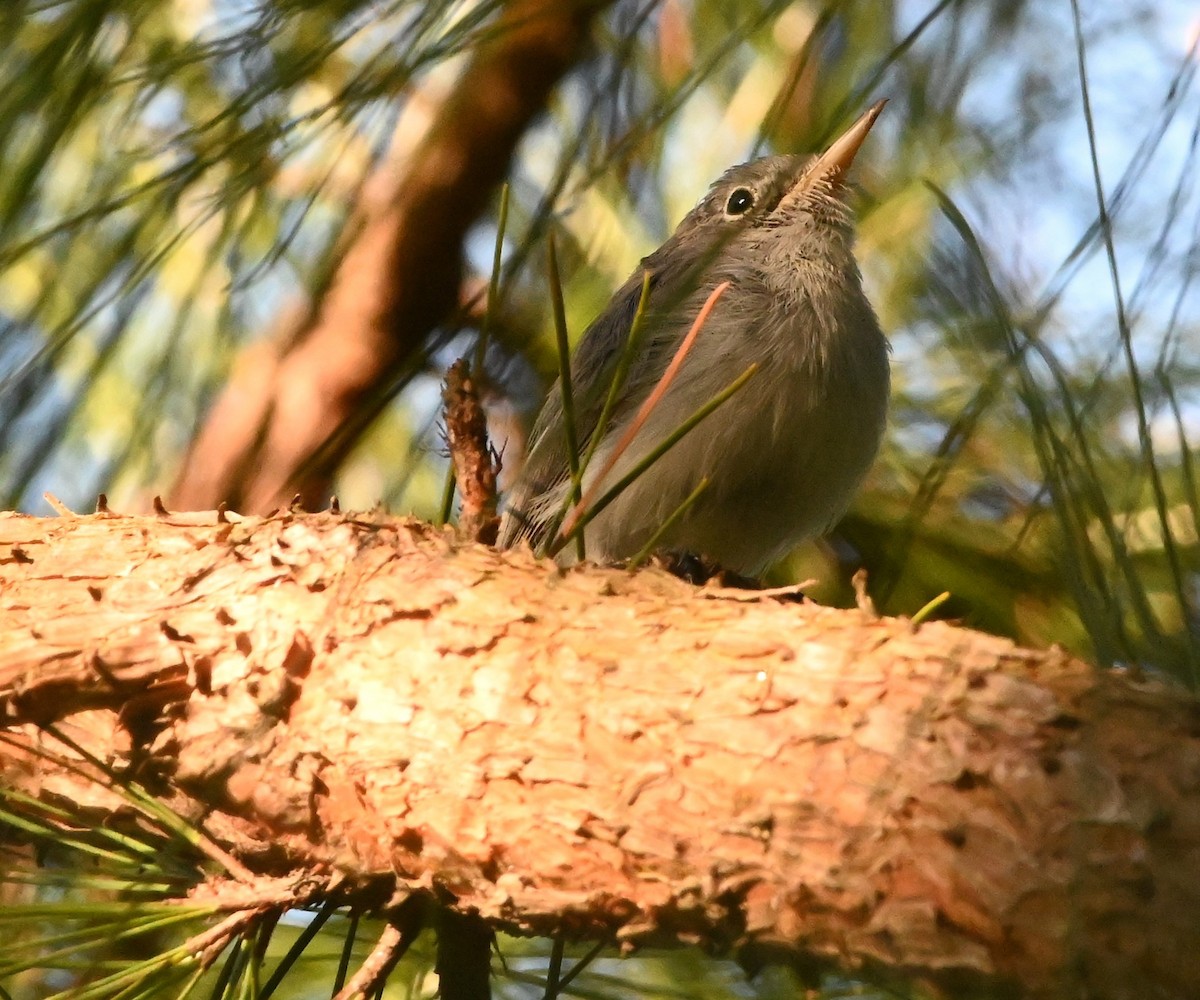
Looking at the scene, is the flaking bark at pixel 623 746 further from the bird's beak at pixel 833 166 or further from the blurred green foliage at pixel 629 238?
the bird's beak at pixel 833 166

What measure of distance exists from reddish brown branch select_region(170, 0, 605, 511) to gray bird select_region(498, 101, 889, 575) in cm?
46

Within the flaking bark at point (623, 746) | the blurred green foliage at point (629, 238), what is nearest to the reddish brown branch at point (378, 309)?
the blurred green foliage at point (629, 238)

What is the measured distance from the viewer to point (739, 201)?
353cm

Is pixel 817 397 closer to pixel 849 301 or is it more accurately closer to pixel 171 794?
pixel 849 301

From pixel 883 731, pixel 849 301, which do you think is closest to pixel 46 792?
pixel 883 731

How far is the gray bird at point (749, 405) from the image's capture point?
111 inches

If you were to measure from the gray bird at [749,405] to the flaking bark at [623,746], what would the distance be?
0.86m

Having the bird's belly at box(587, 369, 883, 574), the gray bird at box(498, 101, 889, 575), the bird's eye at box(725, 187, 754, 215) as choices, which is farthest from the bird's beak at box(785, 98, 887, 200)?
the bird's belly at box(587, 369, 883, 574)

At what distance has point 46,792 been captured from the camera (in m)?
1.95

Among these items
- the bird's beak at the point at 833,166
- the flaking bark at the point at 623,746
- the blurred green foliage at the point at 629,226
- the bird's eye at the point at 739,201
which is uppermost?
the bird's eye at the point at 739,201

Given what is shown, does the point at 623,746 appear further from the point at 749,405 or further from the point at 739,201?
the point at 739,201

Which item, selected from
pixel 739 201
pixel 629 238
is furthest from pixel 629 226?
pixel 739 201

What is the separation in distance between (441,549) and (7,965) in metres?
0.72

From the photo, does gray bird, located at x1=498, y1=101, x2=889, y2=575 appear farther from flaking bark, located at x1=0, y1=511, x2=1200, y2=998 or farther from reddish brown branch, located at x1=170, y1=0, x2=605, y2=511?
flaking bark, located at x1=0, y1=511, x2=1200, y2=998
